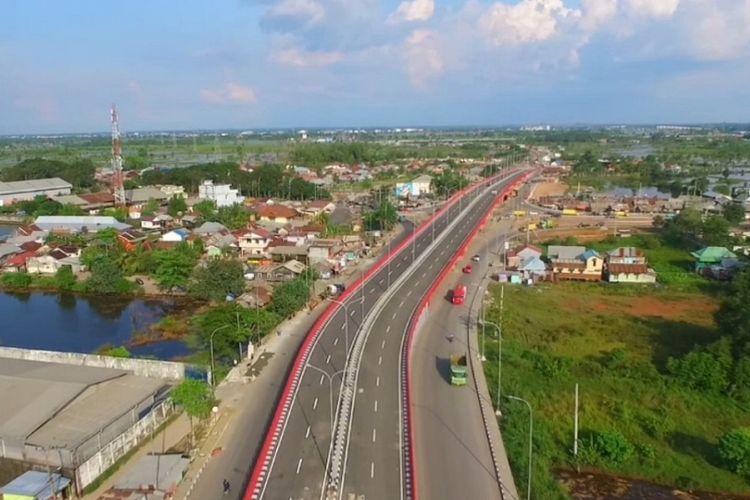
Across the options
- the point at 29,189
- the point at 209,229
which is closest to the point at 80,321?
the point at 209,229

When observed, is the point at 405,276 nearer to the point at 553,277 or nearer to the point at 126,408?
the point at 553,277

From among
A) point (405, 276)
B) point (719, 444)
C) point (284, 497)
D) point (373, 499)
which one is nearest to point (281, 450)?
point (284, 497)

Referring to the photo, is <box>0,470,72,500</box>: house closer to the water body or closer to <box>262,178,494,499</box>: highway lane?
<box>262,178,494,499</box>: highway lane

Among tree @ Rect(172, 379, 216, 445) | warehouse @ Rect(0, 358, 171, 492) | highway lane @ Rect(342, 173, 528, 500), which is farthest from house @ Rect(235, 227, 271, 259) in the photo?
tree @ Rect(172, 379, 216, 445)

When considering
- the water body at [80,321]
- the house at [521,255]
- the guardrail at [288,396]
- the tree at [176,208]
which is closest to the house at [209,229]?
the tree at [176,208]

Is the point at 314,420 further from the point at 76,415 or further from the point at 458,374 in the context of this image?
the point at 76,415

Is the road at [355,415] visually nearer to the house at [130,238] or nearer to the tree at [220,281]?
the tree at [220,281]
